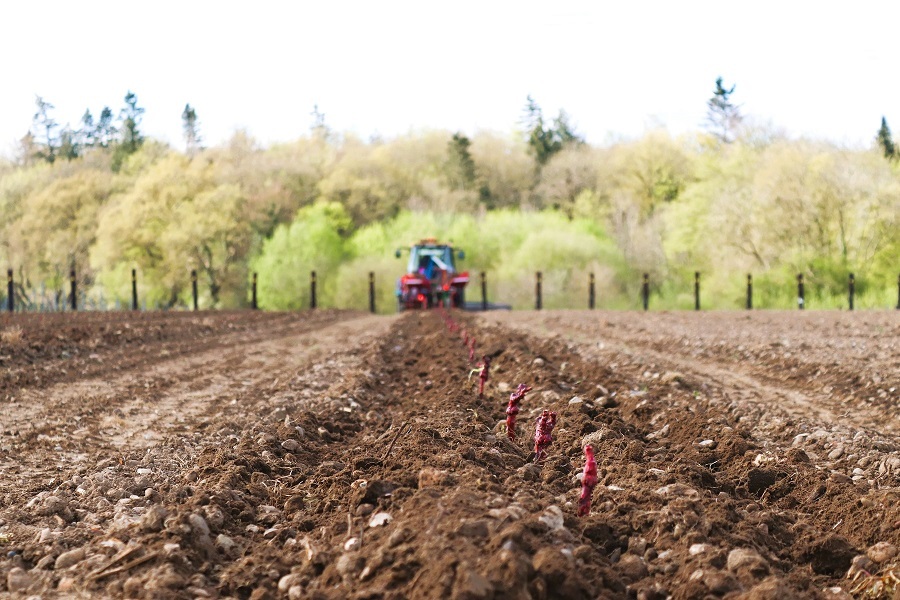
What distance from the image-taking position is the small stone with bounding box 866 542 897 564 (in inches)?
176

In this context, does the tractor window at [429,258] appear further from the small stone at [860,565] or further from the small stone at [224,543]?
the small stone at [860,565]

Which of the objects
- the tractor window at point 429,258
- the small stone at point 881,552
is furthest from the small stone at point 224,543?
the tractor window at point 429,258

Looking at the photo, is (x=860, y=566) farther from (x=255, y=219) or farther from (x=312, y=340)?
(x=255, y=219)

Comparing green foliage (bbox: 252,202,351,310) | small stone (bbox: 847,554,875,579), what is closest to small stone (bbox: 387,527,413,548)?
small stone (bbox: 847,554,875,579)

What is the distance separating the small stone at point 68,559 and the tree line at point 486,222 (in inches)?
1551

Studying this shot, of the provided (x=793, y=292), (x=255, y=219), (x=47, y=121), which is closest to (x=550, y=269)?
(x=793, y=292)

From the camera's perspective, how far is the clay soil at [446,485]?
4.02 metres

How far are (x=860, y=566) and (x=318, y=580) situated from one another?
2532 mm

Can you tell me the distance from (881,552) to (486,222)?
6098 cm

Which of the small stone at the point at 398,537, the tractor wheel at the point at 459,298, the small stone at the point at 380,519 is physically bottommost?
the small stone at the point at 380,519

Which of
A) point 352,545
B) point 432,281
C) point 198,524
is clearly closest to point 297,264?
point 432,281

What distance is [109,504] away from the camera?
562cm

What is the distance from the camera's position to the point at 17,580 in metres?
4.23

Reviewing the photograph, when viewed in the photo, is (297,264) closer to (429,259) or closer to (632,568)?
(429,259)
